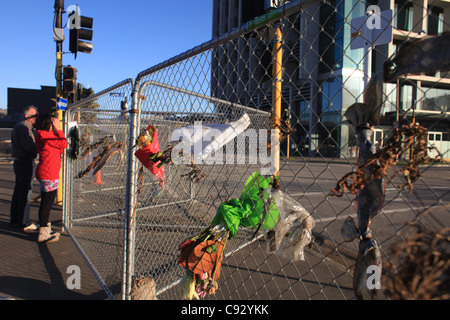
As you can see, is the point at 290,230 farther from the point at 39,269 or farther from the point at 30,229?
the point at 30,229

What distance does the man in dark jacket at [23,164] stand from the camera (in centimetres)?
466

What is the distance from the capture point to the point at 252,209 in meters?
1.62

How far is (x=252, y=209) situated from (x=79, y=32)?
740cm

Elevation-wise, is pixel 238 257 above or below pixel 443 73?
below

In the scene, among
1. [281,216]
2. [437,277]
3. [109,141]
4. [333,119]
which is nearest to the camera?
[437,277]

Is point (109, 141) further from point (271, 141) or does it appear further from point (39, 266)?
point (271, 141)

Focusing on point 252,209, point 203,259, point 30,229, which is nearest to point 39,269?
point 30,229

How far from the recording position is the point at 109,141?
3.14 metres

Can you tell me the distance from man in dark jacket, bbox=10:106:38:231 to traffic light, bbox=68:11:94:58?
317 cm

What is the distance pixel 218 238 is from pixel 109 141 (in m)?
1.99

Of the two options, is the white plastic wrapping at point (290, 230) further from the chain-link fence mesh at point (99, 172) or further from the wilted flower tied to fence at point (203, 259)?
the chain-link fence mesh at point (99, 172)

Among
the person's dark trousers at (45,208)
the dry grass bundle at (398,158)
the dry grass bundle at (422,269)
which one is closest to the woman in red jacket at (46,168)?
the person's dark trousers at (45,208)
